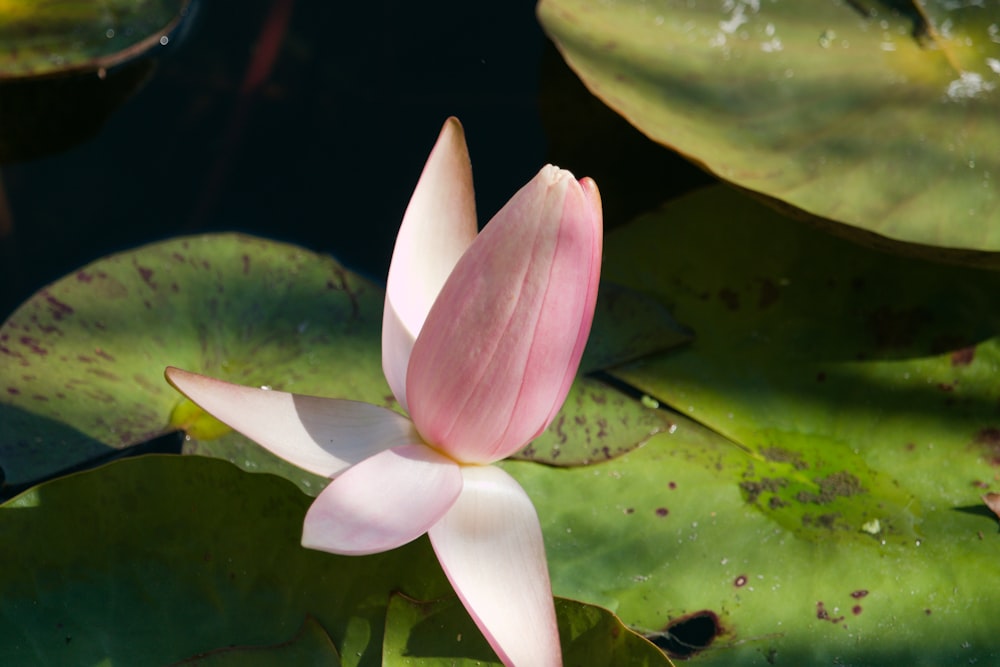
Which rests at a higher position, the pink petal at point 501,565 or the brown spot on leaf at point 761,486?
the pink petal at point 501,565

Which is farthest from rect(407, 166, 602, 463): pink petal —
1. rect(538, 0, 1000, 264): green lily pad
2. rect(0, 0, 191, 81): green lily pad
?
rect(0, 0, 191, 81): green lily pad

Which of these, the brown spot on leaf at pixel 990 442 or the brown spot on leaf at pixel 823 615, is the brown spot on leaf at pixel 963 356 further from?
the brown spot on leaf at pixel 823 615

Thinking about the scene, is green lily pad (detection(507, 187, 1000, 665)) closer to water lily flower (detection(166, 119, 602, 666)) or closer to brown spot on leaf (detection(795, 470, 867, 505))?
brown spot on leaf (detection(795, 470, 867, 505))

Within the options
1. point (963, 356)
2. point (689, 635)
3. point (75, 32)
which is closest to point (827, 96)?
point (963, 356)

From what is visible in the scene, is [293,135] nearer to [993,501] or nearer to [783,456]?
[783,456]

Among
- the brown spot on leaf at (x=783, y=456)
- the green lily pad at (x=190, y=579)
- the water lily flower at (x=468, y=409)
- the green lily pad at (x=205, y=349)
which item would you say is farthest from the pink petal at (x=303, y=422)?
the brown spot on leaf at (x=783, y=456)

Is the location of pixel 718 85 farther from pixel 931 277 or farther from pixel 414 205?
pixel 414 205
